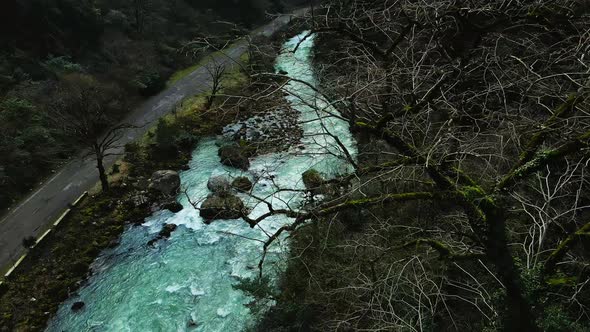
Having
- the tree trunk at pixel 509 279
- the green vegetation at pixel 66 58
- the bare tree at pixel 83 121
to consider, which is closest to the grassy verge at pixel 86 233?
the bare tree at pixel 83 121

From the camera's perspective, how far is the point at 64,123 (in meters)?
16.9

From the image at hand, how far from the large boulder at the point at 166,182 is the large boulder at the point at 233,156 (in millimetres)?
2294

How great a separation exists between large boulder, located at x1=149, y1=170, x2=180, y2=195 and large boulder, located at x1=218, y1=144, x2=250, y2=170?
90.3 inches

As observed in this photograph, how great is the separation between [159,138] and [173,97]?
21.9 ft

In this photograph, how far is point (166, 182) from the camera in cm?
1856

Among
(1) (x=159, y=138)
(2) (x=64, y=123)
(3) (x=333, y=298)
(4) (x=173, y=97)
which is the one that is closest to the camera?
(3) (x=333, y=298)

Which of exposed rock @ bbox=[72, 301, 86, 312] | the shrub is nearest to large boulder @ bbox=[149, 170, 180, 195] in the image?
exposed rock @ bbox=[72, 301, 86, 312]

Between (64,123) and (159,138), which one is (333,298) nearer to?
(64,123)

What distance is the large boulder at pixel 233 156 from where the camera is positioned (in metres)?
19.7

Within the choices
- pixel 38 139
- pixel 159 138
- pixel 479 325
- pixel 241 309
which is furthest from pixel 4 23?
pixel 479 325

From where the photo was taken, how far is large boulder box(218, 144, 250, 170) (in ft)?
64.5

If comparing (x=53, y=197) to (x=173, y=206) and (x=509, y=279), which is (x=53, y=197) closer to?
(x=173, y=206)

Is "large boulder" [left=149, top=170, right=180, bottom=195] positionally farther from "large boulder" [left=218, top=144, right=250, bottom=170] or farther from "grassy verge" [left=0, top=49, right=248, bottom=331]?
"large boulder" [left=218, top=144, right=250, bottom=170]

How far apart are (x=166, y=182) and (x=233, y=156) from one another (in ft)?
10.4
